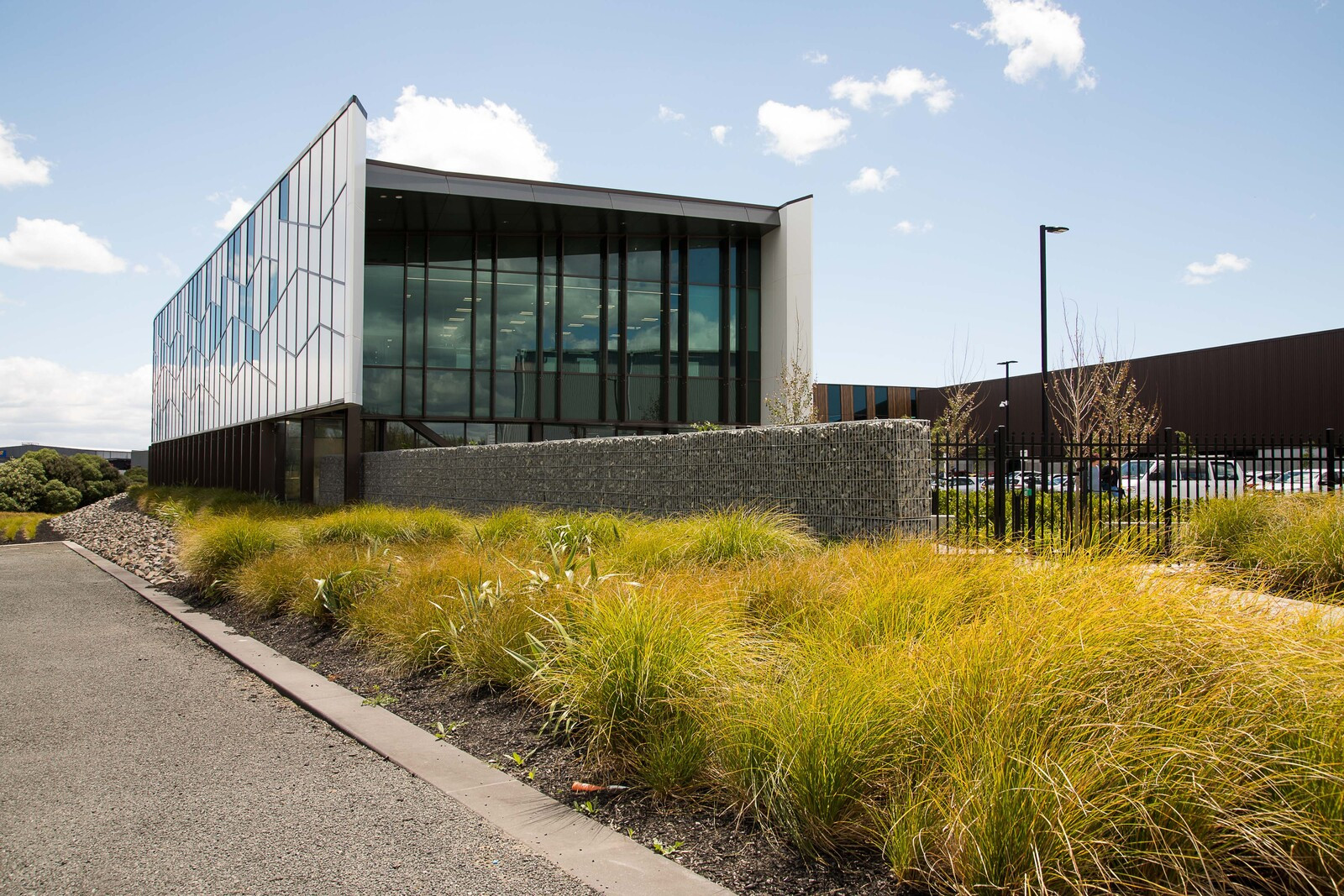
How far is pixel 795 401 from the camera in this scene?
26.0 metres

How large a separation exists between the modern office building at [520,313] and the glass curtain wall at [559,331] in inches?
2.1

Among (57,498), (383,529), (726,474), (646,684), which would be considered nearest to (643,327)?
(726,474)

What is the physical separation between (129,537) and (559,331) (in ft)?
44.2

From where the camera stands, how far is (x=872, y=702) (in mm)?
3662

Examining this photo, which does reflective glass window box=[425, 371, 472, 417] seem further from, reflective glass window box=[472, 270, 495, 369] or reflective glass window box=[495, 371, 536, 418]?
reflective glass window box=[495, 371, 536, 418]

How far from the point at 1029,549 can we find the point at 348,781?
491cm

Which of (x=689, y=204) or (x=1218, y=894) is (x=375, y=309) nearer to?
(x=689, y=204)

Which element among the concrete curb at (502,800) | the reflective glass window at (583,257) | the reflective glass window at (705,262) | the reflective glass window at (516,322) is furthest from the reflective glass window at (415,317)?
the concrete curb at (502,800)

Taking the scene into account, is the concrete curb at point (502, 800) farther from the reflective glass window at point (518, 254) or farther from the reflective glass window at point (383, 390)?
the reflective glass window at point (518, 254)

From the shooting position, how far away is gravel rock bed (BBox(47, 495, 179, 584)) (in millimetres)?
14589

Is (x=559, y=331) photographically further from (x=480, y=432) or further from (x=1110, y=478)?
(x=1110, y=478)

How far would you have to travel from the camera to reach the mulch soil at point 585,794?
3324mm

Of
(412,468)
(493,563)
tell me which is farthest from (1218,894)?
(412,468)

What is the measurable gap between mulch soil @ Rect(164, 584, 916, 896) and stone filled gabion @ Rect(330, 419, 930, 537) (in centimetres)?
544
